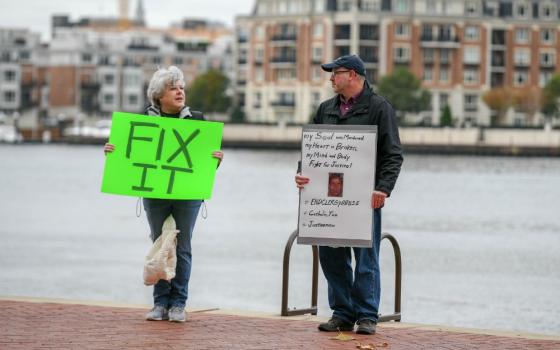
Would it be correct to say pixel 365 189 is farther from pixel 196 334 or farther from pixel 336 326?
pixel 196 334

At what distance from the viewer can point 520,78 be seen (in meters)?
148

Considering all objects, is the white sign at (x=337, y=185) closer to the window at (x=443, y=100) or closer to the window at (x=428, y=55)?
the window at (x=443, y=100)

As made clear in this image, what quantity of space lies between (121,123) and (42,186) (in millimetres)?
77873

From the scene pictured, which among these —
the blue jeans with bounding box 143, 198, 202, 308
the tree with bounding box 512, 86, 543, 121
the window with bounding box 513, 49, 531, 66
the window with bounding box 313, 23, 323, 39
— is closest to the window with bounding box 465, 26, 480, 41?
the window with bounding box 513, 49, 531, 66

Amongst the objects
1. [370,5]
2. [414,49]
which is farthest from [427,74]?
[370,5]

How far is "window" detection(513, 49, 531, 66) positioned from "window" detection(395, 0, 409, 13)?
482 inches

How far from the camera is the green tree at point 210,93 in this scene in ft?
488

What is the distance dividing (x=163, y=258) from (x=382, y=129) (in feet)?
7.13

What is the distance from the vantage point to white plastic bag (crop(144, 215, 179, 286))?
1239 centimetres

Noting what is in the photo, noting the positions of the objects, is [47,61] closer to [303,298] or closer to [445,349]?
[303,298]

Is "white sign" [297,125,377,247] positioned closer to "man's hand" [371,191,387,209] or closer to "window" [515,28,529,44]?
"man's hand" [371,191,387,209]

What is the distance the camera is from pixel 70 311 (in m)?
13.1

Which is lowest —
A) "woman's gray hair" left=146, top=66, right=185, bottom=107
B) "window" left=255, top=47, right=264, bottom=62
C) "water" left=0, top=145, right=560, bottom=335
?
"water" left=0, top=145, right=560, bottom=335

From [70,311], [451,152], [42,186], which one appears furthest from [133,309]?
[451,152]
